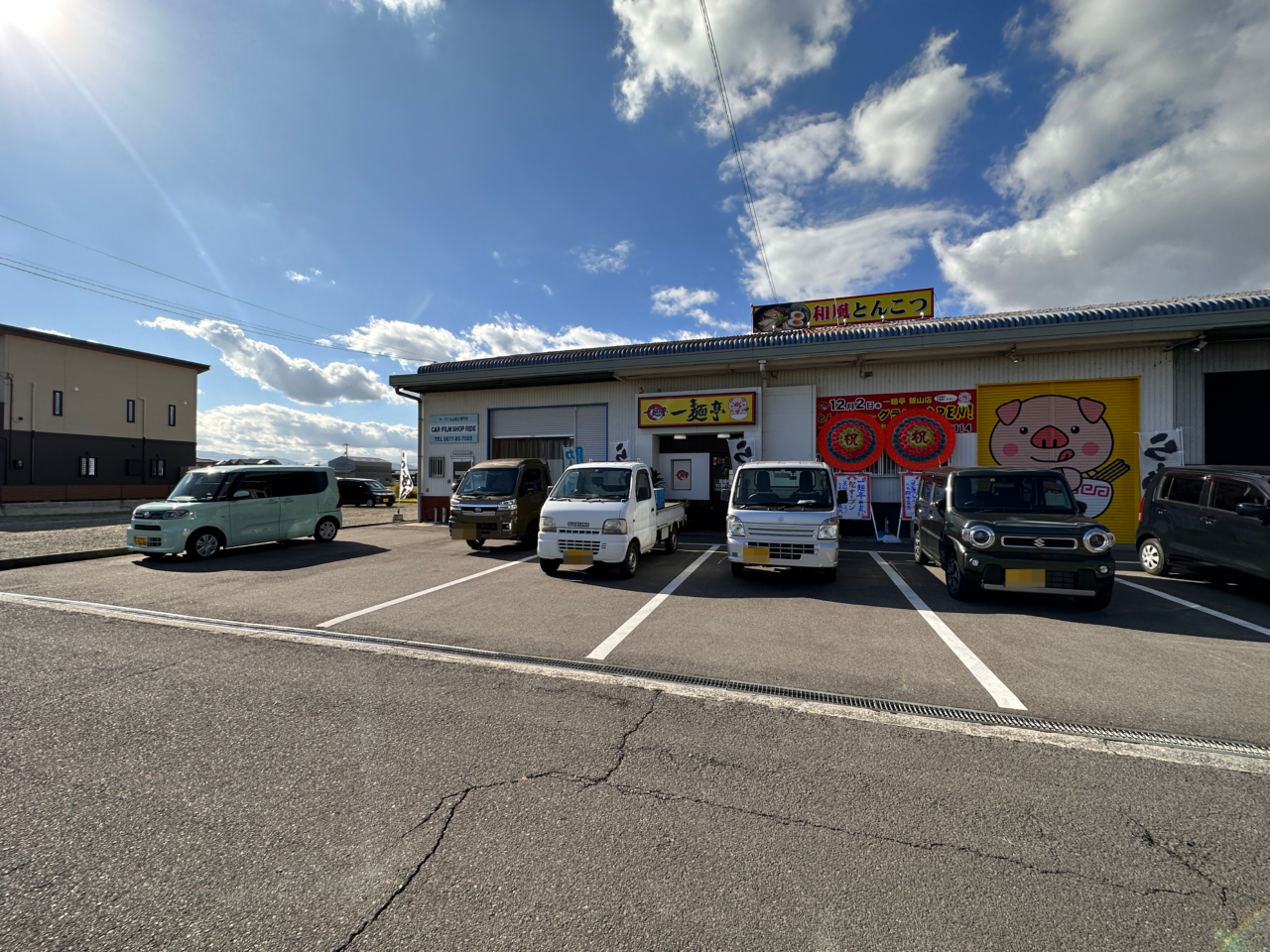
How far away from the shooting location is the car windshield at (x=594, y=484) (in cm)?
880

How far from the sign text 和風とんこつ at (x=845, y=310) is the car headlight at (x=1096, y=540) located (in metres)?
11.7

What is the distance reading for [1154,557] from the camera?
838 cm

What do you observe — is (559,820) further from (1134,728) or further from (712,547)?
(712,547)

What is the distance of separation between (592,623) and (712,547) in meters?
5.95

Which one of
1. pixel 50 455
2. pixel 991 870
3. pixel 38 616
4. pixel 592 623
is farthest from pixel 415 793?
pixel 50 455

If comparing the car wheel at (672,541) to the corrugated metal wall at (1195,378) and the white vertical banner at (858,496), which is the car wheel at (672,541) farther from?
the corrugated metal wall at (1195,378)

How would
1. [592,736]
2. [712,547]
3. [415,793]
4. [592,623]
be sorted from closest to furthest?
[415,793]
[592,736]
[592,623]
[712,547]

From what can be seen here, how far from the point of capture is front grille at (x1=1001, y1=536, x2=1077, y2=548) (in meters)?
6.02

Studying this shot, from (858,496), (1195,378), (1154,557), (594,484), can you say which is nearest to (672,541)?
(594,484)

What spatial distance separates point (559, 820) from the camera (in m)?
2.46

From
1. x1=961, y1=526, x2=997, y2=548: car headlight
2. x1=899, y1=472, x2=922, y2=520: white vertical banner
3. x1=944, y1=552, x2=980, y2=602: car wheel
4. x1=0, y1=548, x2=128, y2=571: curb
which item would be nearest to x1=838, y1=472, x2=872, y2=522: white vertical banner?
x1=899, y1=472, x2=922, y2=520: white vertical banner

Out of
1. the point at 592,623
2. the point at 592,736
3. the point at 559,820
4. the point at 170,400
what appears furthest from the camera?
the point at 170,400

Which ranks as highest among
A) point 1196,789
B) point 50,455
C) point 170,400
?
point 170,400

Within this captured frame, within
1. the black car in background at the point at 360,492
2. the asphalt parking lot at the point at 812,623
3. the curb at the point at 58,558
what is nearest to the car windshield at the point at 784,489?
the asphalt parking lot at the point at 812,623
